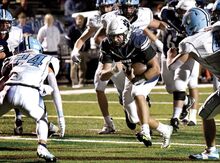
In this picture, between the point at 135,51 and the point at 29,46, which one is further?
the point at 135,51

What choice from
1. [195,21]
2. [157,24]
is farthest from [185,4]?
[195,21]

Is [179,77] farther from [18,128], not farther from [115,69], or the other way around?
[115,69]

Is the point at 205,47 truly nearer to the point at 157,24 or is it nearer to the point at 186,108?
the point at 157,24

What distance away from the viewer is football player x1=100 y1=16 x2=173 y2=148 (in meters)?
8.56

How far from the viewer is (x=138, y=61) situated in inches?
346

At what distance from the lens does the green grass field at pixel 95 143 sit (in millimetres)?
8102

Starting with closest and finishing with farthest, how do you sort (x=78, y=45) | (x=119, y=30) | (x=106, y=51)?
(x=119, y=30) → (x=106, y=51) → (x=78, y=45)

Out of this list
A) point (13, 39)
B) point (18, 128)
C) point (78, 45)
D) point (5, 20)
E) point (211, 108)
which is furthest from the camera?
point (78, 45)

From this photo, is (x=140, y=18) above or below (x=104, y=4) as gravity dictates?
below

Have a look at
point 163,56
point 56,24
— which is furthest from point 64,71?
point 163,56

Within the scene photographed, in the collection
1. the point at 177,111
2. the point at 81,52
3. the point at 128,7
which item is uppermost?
the point at 128,7

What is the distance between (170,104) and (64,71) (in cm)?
631

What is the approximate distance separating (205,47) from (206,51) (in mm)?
38

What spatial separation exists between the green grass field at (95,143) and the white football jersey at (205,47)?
3.26 ft
